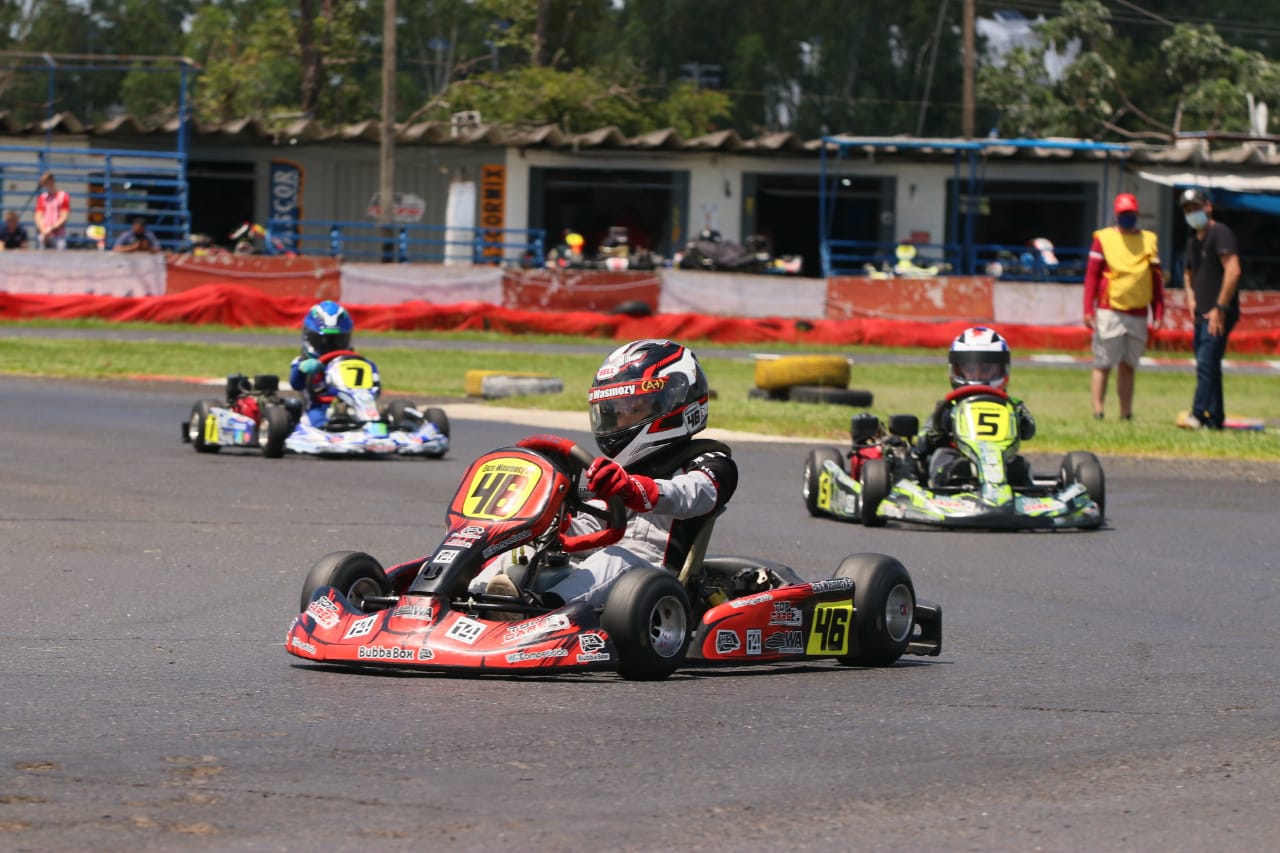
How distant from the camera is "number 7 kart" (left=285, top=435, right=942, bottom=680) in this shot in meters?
5.68

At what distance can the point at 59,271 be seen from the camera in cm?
2722

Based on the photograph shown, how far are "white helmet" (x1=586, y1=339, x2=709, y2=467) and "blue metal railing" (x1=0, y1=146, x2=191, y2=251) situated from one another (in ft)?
85.3

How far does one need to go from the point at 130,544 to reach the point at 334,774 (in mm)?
4772

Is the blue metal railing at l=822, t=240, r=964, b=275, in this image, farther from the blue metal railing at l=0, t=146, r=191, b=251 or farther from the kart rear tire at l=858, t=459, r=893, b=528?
the kart rear tire at l=858, t=459, r=893, b=528

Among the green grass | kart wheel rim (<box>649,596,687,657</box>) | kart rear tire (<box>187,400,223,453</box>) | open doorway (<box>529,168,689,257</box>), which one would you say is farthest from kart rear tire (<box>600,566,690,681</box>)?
open doorway (<box>529,168,689,257</box>)

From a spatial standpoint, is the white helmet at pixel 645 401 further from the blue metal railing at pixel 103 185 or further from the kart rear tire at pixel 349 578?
the blue metal railing at pixel 103 185

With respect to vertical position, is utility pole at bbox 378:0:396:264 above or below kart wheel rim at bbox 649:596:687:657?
above

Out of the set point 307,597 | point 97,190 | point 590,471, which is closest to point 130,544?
point 307,597

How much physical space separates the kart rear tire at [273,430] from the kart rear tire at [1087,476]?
199 inches

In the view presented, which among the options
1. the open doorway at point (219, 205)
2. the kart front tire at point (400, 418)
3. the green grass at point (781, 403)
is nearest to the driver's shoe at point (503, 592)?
the kart front tire at point (400, 418)

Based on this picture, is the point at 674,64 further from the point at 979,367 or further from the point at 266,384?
the point at 979,367

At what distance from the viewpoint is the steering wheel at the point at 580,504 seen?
6.03 metres

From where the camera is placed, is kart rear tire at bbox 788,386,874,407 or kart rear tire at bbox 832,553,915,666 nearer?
kart rear tire at bbox 832,553,915,666

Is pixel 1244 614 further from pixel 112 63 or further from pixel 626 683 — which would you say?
pixel 112 63
